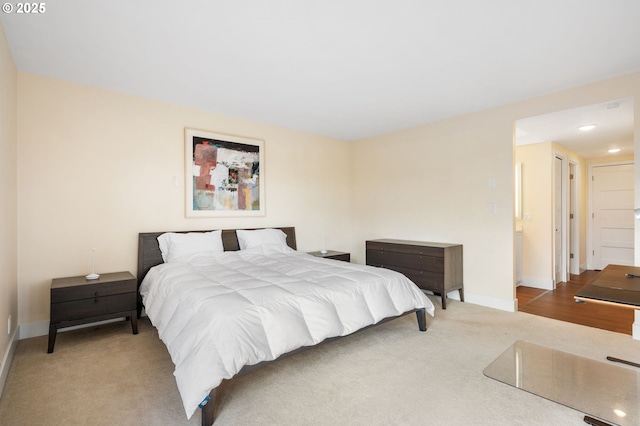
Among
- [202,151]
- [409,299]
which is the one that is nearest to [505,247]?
[409,299]

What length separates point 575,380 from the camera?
87.5 inches

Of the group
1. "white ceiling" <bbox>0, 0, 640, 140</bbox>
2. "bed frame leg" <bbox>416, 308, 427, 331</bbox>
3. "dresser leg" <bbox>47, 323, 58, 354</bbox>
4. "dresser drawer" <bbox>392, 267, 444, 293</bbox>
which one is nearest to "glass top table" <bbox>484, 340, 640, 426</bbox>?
"bed frame leg" <bbox>416, 308, 427, 331</bbox>

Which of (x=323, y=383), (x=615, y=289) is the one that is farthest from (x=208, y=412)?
(x=615, y=289)

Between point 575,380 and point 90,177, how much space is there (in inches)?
181

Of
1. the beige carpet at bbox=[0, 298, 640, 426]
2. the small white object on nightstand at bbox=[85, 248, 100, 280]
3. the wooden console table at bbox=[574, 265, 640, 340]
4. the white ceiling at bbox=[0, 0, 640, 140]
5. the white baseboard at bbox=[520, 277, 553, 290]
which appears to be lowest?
the beige carpet at bbox=[0, 298, 640, 426]

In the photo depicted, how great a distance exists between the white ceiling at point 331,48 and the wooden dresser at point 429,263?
182 centimetres

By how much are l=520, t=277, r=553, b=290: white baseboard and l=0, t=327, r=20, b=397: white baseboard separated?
6296mm

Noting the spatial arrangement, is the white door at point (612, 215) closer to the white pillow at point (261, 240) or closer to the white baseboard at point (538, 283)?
the white baseboard at point (538, 283)

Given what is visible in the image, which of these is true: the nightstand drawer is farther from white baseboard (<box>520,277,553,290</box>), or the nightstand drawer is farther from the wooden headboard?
white baseboard (<box>520,277,553,290</box>)

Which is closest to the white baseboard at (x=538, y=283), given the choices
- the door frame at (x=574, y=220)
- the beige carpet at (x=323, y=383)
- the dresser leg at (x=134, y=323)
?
the door frame at (x=574, y=220)

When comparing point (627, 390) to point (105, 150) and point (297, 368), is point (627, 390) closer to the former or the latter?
point (297, 368)

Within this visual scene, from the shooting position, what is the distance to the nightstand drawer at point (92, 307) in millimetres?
2713

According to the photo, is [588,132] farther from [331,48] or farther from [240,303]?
[240,303]

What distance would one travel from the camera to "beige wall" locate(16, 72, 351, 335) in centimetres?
303
